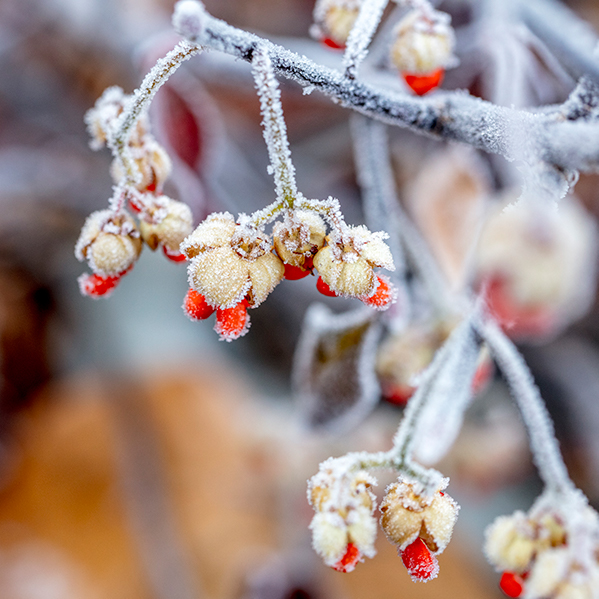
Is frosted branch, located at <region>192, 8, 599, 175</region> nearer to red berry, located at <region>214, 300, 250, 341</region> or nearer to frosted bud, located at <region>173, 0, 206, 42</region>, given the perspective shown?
frosted bud, located at <region>173, 0, 206, 42</region>

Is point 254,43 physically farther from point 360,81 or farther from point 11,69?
point 11,69

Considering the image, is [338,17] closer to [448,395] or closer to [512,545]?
[448,395]

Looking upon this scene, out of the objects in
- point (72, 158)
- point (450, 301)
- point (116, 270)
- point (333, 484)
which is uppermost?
point (72, 158)

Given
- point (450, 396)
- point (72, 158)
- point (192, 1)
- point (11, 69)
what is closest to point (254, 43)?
point (192, 1)

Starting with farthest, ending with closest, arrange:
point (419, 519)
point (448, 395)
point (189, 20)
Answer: point (448, 395), point (419, 519), point (189, 20)

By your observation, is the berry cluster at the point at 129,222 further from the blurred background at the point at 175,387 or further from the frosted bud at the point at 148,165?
the blurred background at the point at 175,387

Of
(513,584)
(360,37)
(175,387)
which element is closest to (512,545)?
(513,584)
